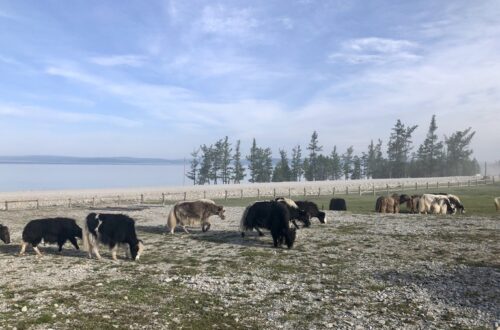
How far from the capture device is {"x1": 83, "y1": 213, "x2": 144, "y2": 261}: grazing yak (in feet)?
47.3

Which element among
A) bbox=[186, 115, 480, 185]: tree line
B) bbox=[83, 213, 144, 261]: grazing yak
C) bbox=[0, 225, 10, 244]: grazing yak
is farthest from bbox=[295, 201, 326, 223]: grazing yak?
bbox=[186, 115, 480, 185]: tree line

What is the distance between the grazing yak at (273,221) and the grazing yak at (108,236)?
207 inches

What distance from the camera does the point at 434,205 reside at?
90.4 ft

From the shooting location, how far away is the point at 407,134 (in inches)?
4505

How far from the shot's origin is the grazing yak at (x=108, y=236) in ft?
47.3

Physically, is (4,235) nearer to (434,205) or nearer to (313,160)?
(434,205)

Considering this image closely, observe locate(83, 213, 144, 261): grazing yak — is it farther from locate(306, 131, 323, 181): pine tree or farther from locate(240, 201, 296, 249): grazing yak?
locate(306, 131, 323, 181): pine tree

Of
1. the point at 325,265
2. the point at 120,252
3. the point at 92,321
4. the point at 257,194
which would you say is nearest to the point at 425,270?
the point at 325,265

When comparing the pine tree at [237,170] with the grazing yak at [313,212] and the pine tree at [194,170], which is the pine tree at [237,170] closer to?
the pine tree at [194,170]

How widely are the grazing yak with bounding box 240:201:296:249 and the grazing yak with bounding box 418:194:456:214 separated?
1402cm

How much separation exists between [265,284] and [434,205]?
20.4 m

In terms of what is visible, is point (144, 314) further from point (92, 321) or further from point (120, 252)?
point (120, 252)

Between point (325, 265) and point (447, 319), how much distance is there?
4799mm

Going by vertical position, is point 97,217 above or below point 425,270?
above
